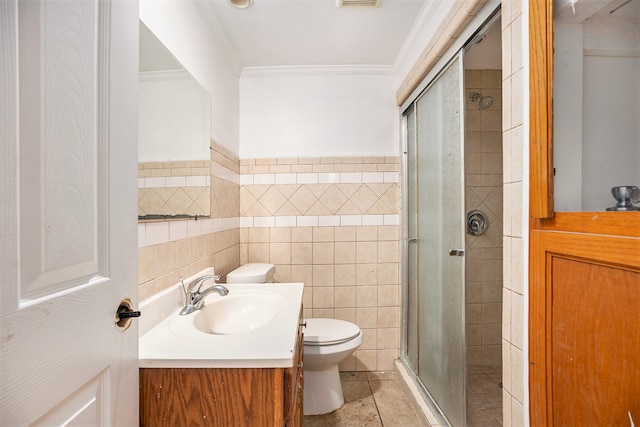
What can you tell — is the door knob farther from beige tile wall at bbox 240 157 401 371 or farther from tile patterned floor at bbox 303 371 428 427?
beige tile wall at bbox 240 157 401 371

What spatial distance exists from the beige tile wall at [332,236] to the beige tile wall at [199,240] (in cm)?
19

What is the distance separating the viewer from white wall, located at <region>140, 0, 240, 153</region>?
1.22 metres

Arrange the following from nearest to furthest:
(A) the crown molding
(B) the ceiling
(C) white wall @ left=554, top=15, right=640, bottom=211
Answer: (C) white wall @ left=554, top=15, right=640, bottom=211 → (B) the ceiling → (A) the crown molding

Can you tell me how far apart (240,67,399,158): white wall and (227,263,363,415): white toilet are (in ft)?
3.38

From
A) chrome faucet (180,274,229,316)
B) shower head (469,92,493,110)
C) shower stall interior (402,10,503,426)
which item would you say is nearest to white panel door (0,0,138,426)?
chrome faucet (180,274,229,316)

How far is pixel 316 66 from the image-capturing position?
2.31 m

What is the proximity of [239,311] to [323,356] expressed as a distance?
59 centimetres

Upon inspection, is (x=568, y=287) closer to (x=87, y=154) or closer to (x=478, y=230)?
(x=87, y=154)

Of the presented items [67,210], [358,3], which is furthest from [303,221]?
[67,210]

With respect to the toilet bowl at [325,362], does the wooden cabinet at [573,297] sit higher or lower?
higher

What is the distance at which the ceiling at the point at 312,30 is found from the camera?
1656 mm

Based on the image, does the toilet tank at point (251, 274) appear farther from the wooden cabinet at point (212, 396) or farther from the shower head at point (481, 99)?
the shower head at point (481, 99)

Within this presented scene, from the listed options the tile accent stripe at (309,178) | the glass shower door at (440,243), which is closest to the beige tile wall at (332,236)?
the tile accent stripe at (309,178)

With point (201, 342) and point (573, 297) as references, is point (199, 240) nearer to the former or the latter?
point (201, 342)
